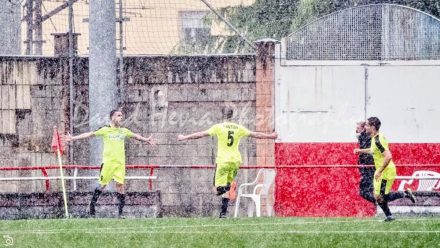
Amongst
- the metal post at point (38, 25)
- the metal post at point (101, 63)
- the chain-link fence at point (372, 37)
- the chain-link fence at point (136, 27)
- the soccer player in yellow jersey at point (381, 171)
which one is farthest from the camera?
the chain-link fence at point (136, 27)

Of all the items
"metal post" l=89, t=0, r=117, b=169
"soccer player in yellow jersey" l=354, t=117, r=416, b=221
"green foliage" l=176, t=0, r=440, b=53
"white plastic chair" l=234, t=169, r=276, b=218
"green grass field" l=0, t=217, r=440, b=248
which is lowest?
"white plastic chair" l=234, t=169, r=276, b=218

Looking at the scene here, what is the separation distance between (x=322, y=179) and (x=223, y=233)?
1088 cm

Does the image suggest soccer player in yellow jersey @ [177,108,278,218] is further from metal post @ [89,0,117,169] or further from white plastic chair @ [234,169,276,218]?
white plastic chair @ [234,169,276,218]

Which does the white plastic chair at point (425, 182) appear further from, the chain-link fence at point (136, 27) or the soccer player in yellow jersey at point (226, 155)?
the chain-link fence at point (136, 27)

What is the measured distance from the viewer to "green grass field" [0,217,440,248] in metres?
13.6

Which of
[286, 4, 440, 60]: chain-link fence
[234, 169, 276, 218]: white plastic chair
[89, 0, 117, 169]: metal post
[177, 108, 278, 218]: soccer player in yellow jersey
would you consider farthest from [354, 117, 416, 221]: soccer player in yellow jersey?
[286, 4, 440, 60]: chain-link fence

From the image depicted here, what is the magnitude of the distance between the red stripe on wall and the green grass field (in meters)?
7.67

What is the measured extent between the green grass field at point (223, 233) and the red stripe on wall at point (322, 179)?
767 cm

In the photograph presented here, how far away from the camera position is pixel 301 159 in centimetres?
2545

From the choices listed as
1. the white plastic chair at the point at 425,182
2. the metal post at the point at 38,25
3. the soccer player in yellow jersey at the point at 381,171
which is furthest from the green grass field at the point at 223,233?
the metal post at the point at 38,25

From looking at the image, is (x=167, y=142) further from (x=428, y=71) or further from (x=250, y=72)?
(x=428, y=71)

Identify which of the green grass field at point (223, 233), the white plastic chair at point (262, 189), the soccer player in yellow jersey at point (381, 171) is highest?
the soccer player in yellow jersey at point (381, 171)

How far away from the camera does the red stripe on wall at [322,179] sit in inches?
996

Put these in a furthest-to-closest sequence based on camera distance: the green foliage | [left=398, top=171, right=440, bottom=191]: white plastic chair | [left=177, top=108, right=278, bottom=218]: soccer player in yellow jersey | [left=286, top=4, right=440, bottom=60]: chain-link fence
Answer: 1. the green foliage
2. [left=286, top=4, right=440, bottom=60]: chain-link fence
3. [left=398, top=171, right=440, bottom=191]: white plastic chair
4. [left=177, top=108, right=278, bottom=218]: soccer player in yellow jersey
